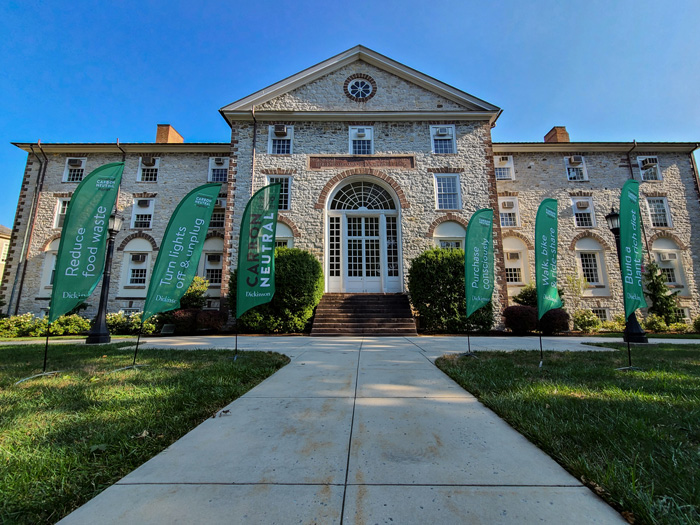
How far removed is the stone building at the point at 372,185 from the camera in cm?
1412

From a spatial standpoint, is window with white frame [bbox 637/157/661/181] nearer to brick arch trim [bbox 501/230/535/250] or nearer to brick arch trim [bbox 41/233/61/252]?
brick arch trim [bbox 501/230/535/250]

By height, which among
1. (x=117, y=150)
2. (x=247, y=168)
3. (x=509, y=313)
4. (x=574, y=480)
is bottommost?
(x=574, y=480)

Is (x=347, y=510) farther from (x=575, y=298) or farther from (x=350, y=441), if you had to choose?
(x=575, y=298)

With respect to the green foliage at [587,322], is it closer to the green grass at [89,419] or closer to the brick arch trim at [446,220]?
the brick arch trim at [446,220]

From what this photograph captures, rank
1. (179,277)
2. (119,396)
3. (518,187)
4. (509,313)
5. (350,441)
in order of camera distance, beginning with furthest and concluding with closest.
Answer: (518,187) < (509,313) < (179,277) < (119,396) < (350,441)

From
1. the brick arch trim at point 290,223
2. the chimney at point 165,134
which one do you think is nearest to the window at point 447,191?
the brick arch trim at point 290,223

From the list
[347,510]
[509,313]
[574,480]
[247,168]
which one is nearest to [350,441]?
[347,510]

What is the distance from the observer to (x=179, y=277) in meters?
5.15

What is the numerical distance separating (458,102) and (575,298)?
37.7 ft

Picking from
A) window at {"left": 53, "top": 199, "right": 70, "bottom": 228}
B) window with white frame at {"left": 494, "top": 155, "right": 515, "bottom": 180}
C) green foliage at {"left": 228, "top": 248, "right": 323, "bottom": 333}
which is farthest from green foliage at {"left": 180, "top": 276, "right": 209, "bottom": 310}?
window with white frame at {"left": 494, "top": 155, "right": 515, "bottom": 180}

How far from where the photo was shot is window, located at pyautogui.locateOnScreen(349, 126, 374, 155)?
1473cm

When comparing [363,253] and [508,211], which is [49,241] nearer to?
[363,253]

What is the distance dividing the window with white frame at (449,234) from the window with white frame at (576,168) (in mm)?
8331

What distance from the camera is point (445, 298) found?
37.1 ft
